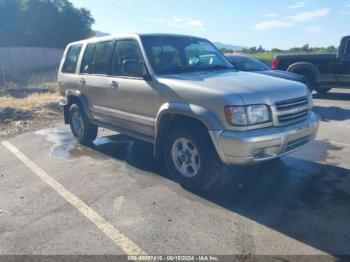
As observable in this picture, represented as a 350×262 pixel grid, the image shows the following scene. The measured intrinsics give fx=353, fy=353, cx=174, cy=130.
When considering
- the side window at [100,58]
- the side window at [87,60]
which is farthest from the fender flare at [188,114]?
the side window at [87,60]

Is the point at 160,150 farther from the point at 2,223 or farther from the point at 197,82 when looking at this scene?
the point at 2,223

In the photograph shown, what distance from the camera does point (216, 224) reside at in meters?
3.73

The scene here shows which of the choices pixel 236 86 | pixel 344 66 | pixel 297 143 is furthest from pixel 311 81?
pixel 236 86

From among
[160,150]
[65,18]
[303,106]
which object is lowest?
[160,150]

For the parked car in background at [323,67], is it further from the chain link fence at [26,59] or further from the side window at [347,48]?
the chain link fence at [26,59]

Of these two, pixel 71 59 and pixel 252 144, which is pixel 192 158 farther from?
pixel 71 59

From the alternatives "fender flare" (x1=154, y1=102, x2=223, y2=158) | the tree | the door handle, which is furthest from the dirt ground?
the tree

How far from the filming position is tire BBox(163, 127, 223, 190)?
4312 millimetres

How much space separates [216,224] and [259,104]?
1.42m

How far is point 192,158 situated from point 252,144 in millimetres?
941

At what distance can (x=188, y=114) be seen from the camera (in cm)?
434

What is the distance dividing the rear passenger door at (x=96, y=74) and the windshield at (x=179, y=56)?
1.01m

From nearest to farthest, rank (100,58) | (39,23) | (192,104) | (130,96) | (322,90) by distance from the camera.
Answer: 1. (192,104)
2. (130,96)
3. (100,58)
4. (322,90)
5. (39,23)

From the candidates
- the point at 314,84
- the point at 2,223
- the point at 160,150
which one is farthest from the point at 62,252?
the point at 314,84
